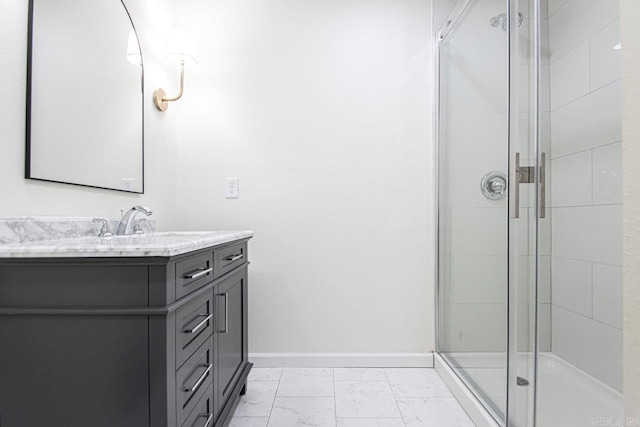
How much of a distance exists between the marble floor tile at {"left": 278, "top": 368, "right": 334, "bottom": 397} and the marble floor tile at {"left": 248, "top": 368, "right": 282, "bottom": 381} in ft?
0.11

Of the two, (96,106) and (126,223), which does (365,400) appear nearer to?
(126,223)

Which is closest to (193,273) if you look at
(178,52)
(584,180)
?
(178,52)

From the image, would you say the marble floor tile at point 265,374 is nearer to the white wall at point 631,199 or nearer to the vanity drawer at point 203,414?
the vanity drawer at point 203,414

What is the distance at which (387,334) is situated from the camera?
74.7 inches

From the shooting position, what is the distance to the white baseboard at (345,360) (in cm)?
188

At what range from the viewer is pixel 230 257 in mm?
1334

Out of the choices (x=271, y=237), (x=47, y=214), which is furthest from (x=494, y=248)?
(x=47, y=214)

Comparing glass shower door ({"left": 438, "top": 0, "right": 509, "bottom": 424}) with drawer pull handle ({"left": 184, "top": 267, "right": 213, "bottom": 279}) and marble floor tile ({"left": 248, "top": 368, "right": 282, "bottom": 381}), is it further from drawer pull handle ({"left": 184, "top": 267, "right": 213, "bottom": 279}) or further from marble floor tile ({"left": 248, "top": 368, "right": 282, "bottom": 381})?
drawer pull handle ({"left": 184, "top": 267, "right": 213, "bottom": 279})

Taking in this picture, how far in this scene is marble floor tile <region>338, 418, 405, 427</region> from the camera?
136cm

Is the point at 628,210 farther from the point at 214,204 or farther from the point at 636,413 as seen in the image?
the point at 214,204

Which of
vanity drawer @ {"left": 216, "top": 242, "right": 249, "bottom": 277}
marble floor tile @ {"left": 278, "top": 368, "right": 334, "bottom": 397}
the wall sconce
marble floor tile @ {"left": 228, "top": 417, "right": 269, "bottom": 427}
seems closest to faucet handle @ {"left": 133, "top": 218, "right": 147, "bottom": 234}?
vanity drawer @ {"left": 216, "top": 242, "right": 249, "bottom": 277}

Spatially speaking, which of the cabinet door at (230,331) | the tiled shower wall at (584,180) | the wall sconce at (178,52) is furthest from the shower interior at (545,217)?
the wall sconce at (178,52)

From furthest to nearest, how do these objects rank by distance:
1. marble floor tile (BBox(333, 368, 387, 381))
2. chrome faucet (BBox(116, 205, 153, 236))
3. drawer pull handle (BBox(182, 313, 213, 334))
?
marble floor tile (BBox(333, 368, 387, 381))
chrome faucet (BBox(116, 205, 153, 236))
drawer pull handle (BBox(182, 313, 213, 334))

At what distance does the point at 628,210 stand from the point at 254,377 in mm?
1797
